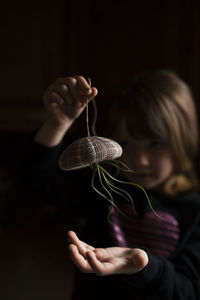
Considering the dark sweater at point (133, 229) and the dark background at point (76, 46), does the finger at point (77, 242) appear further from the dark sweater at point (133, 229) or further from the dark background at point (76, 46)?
the dark background at point (76, 46)

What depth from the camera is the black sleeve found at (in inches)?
14.0

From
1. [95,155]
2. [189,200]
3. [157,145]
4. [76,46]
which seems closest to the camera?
[95,155]

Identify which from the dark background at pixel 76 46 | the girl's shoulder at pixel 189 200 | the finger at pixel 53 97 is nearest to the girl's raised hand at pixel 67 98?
the finger at pixel 53 97

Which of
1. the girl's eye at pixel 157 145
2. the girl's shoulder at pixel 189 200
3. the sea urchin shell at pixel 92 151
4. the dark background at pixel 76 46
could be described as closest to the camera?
the sea urchin shell at pixel 92 151

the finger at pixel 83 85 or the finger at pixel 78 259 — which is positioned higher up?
the finger at pixel 83 85

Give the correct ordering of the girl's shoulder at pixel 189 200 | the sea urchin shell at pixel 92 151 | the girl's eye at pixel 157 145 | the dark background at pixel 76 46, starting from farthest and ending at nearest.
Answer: the dark background at pixel 76 46 → the girl's shoulder at pixel 189 200 → the girl's eye at pixel 157 145 → the sea urchin shell at pixel 92 151

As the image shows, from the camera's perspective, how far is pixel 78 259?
275mm

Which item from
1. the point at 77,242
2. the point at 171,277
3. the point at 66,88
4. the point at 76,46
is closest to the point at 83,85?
the point at 66,88

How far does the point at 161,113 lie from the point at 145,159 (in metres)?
0.08

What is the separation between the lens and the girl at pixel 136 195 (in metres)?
0.31

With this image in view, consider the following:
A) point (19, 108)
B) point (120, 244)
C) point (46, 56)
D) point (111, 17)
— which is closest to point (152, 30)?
point (111, 17)

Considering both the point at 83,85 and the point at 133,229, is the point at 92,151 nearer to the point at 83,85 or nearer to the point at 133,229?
the point at 83,85

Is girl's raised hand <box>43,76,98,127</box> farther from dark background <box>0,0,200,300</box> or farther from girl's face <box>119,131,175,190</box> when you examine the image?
dark background <box>0,0,200,300</box>

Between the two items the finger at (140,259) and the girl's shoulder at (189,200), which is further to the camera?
the girl's shoulder at (189,200)
